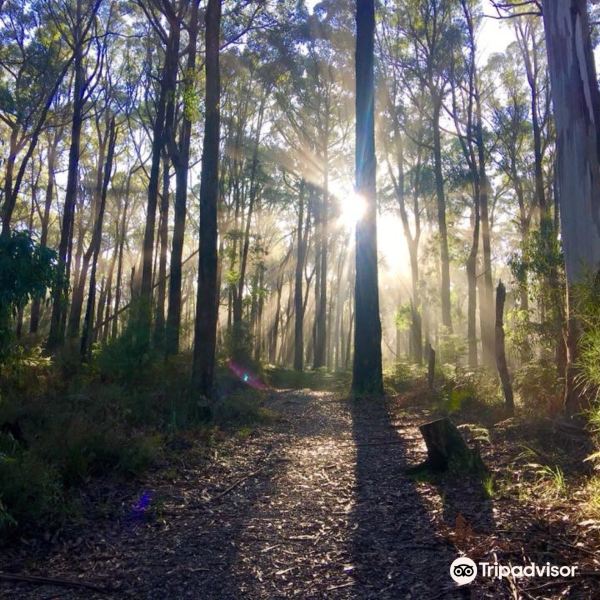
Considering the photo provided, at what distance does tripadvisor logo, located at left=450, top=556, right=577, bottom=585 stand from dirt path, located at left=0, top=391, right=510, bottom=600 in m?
0.09

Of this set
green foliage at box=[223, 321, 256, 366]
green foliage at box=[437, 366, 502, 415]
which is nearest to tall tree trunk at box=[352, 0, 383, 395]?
green foliage at box=[437, 366, 502, 415]

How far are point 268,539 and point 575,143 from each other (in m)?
5.33

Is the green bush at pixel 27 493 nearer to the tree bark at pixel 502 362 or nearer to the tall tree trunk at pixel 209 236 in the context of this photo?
the tall tree trunk at pixel 209 236

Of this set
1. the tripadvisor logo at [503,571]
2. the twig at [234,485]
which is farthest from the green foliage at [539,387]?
the tripadvisor logo at [503,571]

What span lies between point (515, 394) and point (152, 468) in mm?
5485

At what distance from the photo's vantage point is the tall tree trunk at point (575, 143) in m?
5.56

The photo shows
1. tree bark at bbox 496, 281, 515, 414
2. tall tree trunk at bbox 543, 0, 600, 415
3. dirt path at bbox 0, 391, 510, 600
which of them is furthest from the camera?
tree bark at bbox 496, 281, 515, 414

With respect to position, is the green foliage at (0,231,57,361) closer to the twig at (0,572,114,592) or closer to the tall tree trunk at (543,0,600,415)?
the twig at (0,572,114,592)

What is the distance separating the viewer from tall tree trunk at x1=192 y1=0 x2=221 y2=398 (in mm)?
8625

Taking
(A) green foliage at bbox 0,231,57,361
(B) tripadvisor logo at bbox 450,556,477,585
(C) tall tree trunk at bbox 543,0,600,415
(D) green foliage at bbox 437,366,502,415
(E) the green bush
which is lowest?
(B) tripadvisor logo at bbox 450,556,477,585

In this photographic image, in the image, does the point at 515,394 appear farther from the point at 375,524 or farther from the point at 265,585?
the point at 265,585

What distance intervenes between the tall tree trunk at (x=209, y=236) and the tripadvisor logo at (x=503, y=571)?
6014 millimetres

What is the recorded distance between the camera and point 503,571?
2.84 m

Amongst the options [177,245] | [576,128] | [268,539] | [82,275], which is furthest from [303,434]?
[82,275]
